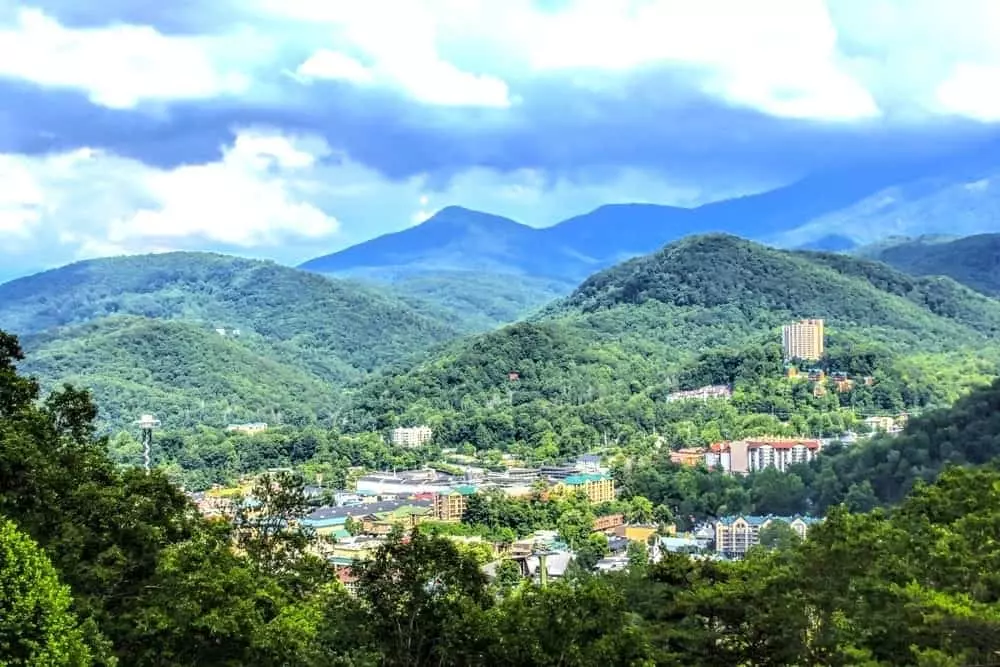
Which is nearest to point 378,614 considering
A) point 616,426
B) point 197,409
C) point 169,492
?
point 169,492

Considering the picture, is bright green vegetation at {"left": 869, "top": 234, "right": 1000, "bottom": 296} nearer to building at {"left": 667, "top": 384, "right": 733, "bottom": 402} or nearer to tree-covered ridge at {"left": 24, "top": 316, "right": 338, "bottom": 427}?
building at {"left": 667, "top": 384, "right": 733, "bottom": 402}

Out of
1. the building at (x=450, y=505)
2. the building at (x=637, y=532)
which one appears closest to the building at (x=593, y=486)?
the building at (x=450, y=505)

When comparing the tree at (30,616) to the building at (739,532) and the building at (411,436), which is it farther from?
the building at (411,436)

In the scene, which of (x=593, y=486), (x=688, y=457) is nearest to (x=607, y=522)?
(x=593, y=486)

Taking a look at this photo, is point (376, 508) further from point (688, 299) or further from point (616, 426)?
point (688, 299)

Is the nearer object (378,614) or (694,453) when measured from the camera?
(378,614)

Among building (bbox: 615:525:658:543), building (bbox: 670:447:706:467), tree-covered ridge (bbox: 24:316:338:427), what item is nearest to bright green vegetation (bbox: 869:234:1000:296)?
tree-covered ridge (bbox: 24:316:338:427)
